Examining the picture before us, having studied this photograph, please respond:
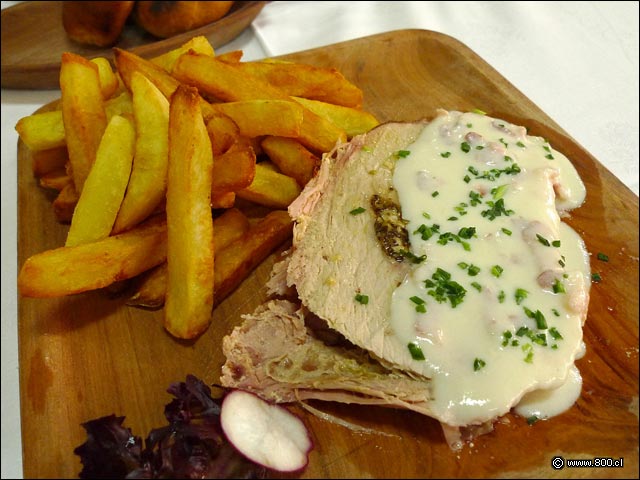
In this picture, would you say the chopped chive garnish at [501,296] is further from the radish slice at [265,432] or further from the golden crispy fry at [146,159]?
the golden crispy fry at [146,159]

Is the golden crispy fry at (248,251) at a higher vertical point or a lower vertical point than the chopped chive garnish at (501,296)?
lower

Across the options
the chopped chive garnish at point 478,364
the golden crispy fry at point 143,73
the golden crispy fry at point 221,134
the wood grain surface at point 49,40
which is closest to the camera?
the chopped chive garnish at point 478,364

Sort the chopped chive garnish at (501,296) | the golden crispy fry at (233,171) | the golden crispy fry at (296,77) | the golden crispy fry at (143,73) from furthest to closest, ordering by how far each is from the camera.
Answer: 1. the golden crispy fry at (296,77)
2. the golden crispy fry at (143,73)
3. the golden crispy fry at (233,171)
4. the chopped chive garnish at (501,296)

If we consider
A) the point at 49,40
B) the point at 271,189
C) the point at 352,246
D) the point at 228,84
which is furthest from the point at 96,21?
the point at 352,246

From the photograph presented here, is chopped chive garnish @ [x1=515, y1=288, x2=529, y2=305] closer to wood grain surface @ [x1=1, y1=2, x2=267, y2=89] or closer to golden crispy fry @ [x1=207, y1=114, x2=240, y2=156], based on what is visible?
golden crispy fry @ [x1=207, y1=114, x2=240, y2=156]

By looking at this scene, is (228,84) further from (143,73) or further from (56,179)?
(56,179)

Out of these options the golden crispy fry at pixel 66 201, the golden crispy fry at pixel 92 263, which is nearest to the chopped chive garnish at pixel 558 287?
the golden crispy fry at pixel 92 263

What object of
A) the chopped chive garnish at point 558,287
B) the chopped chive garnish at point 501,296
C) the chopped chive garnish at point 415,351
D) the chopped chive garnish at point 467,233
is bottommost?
the chopped chive garnish at point 415,351

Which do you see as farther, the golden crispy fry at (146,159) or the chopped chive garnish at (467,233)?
the golden crispy fry at (146,159)
